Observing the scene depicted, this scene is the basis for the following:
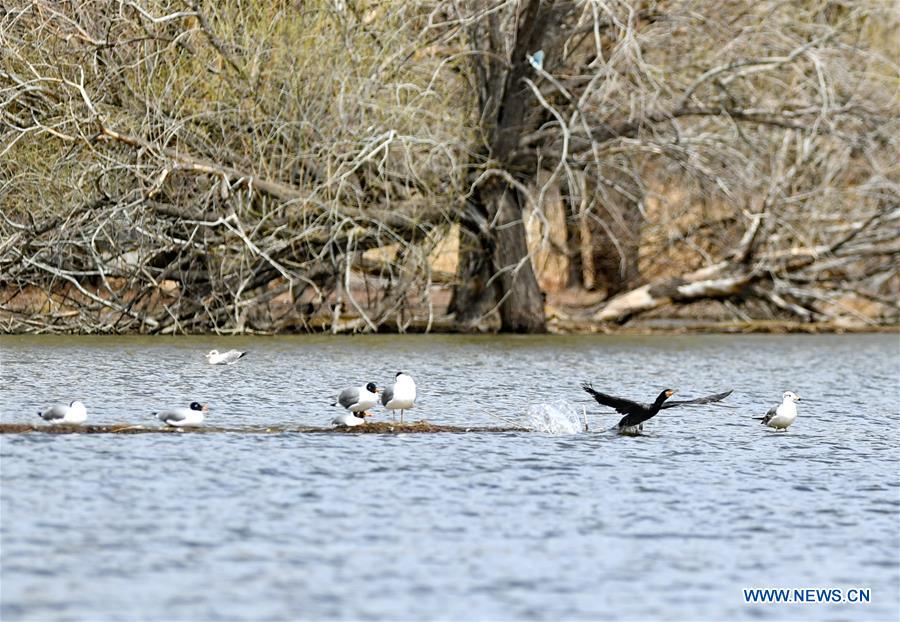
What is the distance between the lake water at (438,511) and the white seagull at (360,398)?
0.35 meters

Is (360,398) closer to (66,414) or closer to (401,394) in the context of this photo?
(401,394)

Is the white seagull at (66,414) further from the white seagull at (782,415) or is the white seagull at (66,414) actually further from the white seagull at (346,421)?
the white seagull at (782,415)

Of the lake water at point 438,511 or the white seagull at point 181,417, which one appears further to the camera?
the white seagull at point 181,417

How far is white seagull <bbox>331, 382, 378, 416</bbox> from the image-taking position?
485 inches

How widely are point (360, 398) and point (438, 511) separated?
142 inches

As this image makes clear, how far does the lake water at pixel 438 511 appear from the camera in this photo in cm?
688

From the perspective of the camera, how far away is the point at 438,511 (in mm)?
8891

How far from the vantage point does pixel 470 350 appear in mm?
21062

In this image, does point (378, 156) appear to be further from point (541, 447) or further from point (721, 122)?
point (541, 447)

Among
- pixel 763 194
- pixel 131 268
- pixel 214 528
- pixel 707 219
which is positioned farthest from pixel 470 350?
pixel 214 528

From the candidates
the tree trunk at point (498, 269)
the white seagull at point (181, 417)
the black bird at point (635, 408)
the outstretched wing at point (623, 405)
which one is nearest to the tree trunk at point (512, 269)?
the tree trunk at point (498, 269)

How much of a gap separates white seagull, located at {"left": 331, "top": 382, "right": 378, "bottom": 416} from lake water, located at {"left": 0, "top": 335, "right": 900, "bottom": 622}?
35cm

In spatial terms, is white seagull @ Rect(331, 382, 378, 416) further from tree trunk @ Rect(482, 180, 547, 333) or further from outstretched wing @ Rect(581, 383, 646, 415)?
tree trunk @ Rect(482, 180, 547, 333)

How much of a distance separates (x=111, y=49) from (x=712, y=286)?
36.6ft
